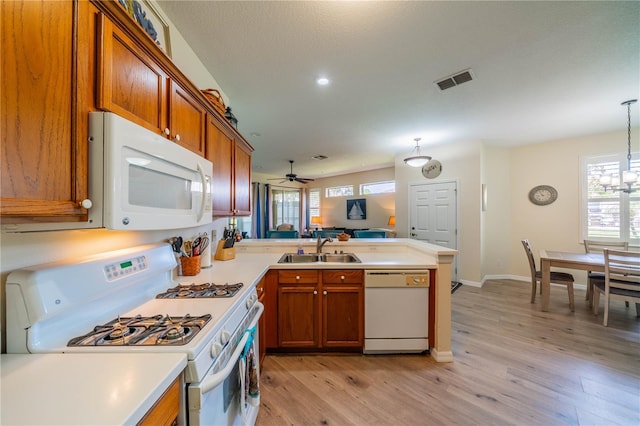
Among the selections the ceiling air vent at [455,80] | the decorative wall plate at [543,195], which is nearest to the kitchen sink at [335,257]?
the ceiling air vent at [455,80]

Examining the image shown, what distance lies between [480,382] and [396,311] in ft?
2.52

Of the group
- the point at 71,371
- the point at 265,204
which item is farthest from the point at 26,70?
the point at 265,204

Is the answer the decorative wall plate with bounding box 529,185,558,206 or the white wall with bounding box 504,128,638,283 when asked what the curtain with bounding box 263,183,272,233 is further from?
the decorative wall plate with bounding box 529,185,558,206

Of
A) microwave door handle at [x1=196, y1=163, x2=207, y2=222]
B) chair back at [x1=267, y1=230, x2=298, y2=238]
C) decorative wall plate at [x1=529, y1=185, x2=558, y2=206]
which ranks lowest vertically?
chair back at [x1=267, y1=230, x2=298, y2=238]

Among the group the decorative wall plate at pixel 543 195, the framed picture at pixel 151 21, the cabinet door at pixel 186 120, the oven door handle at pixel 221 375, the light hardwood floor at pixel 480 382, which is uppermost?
the framed picture at pixel 151 21

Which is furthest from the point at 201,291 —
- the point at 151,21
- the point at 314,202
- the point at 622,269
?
the point at 314,202

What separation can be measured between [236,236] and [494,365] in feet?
9.09

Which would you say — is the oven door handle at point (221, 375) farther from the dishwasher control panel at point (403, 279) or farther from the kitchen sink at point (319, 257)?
the kitchen sink at point (319, 257)

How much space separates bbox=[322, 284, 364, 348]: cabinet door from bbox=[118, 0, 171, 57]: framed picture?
2183 mm

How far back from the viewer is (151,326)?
953 mm

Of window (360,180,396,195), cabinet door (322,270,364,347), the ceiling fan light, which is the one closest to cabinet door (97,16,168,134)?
cabinet door (322,270,364,347)

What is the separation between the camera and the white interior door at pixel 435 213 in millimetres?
4672

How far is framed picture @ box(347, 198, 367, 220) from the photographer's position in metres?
7.49

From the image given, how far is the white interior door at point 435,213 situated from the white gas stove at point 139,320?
445 centimetres
